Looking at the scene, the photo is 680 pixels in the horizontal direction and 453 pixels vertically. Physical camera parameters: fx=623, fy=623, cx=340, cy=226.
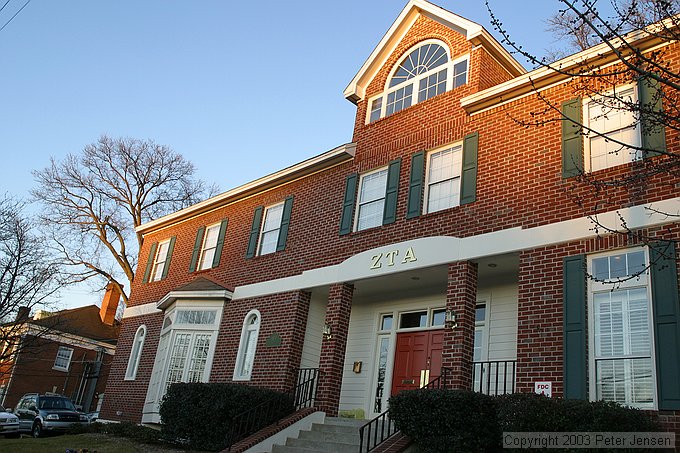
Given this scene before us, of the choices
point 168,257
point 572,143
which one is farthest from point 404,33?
point 168,257

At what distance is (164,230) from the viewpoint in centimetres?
2202

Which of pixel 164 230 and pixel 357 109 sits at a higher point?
pixel 357 109

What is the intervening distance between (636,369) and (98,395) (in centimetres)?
3545

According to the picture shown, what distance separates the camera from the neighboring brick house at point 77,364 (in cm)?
3544

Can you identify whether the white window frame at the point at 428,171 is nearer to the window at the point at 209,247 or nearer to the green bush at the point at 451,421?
the green bush at the point at 451,421

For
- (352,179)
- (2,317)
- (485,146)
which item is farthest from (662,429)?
(2,317)

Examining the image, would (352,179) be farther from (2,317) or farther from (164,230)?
(2,317)

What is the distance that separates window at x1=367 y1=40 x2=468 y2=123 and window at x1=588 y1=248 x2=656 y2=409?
19.1 feet

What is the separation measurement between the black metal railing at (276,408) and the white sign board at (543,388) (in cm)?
527

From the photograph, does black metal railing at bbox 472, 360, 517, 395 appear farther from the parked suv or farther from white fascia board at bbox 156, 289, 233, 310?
the parked suv

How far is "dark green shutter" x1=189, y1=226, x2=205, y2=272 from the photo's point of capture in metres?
19.3

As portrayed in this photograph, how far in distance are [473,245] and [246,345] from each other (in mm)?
7001

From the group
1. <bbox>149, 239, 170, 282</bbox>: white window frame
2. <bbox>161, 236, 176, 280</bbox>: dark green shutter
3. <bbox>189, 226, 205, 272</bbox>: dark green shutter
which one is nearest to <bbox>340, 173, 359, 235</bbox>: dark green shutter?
<bbox>189, 226, 205, 272</bbox>: dark green shutter

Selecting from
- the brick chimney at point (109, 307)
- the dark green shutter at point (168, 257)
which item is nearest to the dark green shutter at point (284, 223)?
the dark green shutter at point (168, 257)
